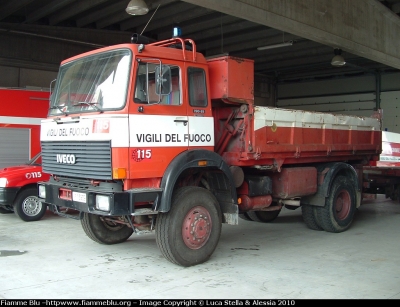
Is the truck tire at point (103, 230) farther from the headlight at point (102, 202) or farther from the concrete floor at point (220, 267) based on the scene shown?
the headlight at point (102, 202)

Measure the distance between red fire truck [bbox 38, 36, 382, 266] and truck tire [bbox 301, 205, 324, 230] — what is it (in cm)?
100

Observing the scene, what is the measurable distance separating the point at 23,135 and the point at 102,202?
654 cm

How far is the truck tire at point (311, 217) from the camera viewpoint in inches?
334

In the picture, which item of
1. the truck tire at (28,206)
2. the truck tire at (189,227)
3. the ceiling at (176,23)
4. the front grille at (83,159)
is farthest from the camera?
the ceiling at (176,23)

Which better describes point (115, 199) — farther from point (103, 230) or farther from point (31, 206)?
point (31, 206)

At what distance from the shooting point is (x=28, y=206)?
31.4 feet

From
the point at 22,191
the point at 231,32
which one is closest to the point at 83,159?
the point at 22,191

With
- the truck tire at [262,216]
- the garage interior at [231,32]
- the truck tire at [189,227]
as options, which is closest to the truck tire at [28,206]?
the truck tire at [262,216]

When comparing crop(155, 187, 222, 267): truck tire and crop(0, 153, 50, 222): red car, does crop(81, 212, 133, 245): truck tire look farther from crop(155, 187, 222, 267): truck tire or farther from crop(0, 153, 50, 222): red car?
crop(0, 153, 50, 222): red car

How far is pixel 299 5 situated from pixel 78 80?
6873mm

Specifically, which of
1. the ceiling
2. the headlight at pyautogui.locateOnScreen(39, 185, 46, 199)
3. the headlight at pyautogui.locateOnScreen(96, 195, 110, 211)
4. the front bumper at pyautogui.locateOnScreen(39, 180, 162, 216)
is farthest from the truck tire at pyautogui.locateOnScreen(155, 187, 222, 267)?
the ceiling

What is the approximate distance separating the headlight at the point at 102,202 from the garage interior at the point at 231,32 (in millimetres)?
5061

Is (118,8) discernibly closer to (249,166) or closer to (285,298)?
(249,166)

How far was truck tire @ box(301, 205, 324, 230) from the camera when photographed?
8.48 meters
